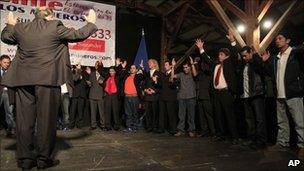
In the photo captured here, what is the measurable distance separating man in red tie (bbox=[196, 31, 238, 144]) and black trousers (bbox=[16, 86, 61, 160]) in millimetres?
2891

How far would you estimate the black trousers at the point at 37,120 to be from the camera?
10.0ft

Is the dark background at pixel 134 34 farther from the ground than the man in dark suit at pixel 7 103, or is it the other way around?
the dark background at pixel 134 34

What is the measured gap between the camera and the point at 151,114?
6758mm

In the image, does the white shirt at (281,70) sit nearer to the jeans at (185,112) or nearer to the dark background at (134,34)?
the jeans at (185,112)

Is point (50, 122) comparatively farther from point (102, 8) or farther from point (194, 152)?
point (102, 8)

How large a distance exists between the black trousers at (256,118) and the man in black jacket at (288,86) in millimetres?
221

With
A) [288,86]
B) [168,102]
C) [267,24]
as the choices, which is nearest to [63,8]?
[168,102]

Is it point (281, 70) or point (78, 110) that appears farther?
point (78, 110)

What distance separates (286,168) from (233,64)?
7.15 feet

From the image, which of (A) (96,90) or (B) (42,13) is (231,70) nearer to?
(B) (42,13)

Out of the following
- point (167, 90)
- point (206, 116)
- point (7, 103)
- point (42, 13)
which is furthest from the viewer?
point (167, 90)

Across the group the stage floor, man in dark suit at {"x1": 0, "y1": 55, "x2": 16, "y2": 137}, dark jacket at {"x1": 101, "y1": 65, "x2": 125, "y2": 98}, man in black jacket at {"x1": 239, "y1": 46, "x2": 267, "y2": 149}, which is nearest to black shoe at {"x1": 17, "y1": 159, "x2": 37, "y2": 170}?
the stage floor

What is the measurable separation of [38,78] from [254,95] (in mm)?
3040

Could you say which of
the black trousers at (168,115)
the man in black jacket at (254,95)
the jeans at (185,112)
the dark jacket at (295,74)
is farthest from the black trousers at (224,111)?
the black trousers at (168,115)
